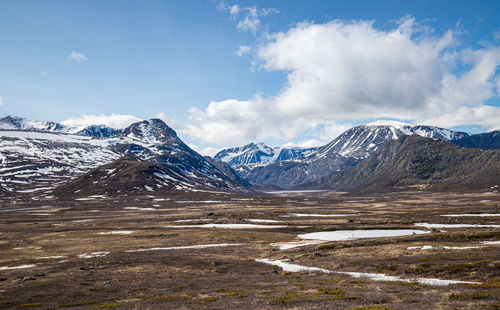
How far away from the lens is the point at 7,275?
1727 inches

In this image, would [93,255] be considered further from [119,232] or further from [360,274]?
[360,274]

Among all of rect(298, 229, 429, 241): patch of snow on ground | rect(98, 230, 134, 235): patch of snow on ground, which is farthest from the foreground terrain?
rect(98, 230, 134, 235): patch of snow on ground

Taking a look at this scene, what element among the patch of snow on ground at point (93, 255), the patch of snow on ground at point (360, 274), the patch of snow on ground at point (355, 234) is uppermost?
the patch of snow on ground at point (360, 274)

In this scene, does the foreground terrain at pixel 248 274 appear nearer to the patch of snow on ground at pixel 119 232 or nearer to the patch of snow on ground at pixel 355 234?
the patch of snow on ground at pixel 355 234

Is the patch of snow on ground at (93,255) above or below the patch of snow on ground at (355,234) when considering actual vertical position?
above

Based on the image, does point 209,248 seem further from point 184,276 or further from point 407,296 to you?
point 407,296

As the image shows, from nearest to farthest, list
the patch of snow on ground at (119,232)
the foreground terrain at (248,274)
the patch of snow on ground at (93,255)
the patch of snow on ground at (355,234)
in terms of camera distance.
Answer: the foreground terrain at (248,274) < the patch of snow on ground at (93,255) < the patch of snow on ground at (355,234) < the patch of snow on ground at (119,232)

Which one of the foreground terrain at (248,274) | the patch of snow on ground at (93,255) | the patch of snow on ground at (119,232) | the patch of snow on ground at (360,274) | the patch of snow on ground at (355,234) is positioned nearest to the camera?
the foreground terrain at (248,274)

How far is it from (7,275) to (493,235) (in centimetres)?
8297

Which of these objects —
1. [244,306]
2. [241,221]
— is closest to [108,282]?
[244,306]

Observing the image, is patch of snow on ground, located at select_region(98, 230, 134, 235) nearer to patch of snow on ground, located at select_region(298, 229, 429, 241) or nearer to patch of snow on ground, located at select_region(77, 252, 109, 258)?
patch of snow on ground, located at select_region(77, 252, 109, 258)

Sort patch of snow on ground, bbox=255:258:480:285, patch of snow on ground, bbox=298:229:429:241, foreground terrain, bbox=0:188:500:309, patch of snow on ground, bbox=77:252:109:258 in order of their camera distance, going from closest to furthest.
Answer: foreground terrain, bbox=0:188:500:309 < patch of snow on ground, bbox=255:258:480:285 < patch of snow on ground, bbox=77:252:109:258 < patch of snow on ground, bbox=298:229:429:241

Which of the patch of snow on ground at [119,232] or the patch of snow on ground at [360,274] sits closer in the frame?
the patch of snow on ground at [360,274]

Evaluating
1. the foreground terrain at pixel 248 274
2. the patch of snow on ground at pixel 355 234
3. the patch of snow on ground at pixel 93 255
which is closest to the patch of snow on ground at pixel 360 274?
the foreground terrain at pixel 248 274
